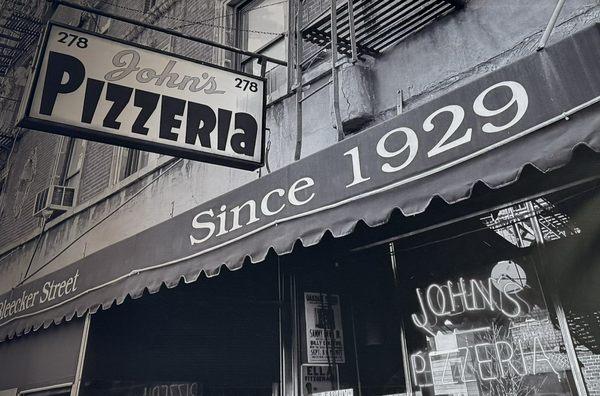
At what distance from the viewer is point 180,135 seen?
178 inches

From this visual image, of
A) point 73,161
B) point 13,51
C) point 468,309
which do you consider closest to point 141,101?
point 468,309

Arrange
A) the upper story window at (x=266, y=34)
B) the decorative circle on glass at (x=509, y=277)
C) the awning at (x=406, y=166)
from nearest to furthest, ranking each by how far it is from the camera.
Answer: the awning at (x=406, y=166) → the decorative circle on glass at (x=509, y=277) → the upper story window at (x=266, y=34)

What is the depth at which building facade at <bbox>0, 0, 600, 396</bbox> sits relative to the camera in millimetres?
3348

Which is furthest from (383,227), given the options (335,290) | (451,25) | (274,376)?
(274,376)

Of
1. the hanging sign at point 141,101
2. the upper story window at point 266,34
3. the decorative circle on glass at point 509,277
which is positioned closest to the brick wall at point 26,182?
the upper story window at point 266,34

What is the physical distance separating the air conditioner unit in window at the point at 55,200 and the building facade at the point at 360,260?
4.81 ft

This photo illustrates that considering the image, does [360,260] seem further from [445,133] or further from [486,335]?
[445,133]

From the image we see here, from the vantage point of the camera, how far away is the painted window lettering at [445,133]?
2.80 m

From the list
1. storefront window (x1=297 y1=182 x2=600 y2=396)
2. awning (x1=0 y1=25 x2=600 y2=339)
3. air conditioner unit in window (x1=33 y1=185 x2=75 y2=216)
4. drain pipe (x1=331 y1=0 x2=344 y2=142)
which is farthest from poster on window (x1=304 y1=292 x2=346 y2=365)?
air conditioner unit in window (x1=33 y1=185 x2=75 y2=216)

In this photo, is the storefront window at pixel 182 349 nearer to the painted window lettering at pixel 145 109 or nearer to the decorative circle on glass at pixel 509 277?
the painted window lettering at pixel 145 109

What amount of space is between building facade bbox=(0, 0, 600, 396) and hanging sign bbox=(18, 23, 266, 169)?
543mm

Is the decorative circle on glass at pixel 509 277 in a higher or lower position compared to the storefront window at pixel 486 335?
higher

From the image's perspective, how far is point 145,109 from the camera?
452 centimetres

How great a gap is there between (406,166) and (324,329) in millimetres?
2202
